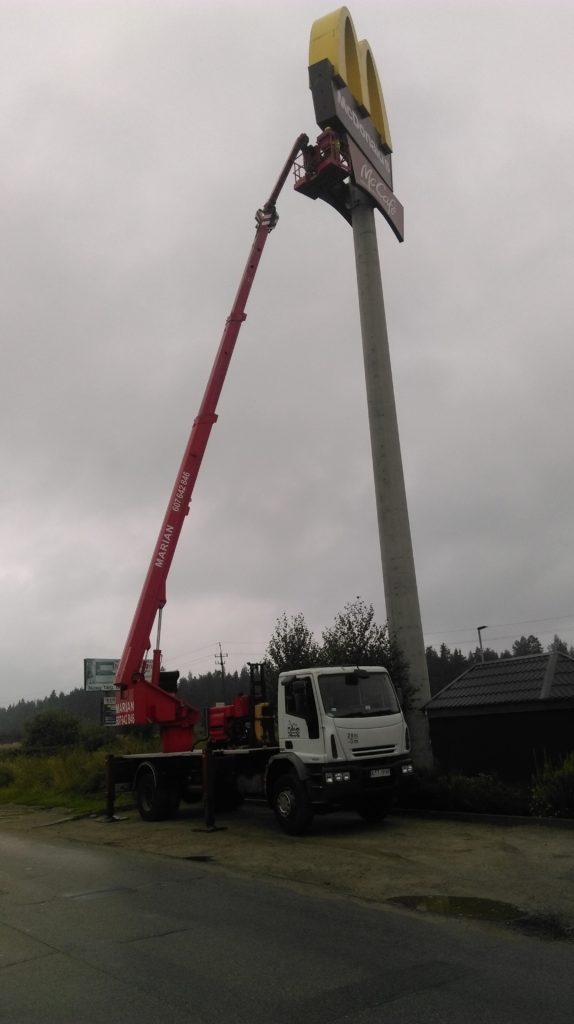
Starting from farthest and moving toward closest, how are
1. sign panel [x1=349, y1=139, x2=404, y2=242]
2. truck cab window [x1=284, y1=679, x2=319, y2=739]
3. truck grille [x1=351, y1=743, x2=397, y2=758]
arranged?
sign panel [x1=349, y1=139, x2=404, y2=242]
truck cab window [x1=284, y1=679, x2=319, y2=739]
truck grille [x1=351, y1=743, x2=397, y2=758]

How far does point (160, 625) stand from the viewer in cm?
1573

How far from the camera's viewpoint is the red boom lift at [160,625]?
50.0 ft

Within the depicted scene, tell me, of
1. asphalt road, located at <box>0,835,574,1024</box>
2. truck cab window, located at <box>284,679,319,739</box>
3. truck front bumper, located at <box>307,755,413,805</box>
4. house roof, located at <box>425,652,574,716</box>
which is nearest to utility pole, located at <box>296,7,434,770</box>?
house roof, located at <box>425,652,574,716</box>

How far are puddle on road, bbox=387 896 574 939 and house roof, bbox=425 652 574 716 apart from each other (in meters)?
6.99

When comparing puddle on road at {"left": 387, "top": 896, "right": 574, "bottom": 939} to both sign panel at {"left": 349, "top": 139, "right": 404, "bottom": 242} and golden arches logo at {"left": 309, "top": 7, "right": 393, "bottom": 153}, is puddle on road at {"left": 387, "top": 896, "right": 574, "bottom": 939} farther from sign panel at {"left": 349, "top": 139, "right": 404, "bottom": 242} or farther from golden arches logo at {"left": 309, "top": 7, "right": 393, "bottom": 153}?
golden arches logo at {"left": 309, "top": 7, "right": 393, "bottom": 153}

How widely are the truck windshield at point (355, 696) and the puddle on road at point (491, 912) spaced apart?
15.4ft

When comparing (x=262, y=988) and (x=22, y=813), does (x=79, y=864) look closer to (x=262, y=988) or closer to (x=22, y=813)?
(x=262, y=988)

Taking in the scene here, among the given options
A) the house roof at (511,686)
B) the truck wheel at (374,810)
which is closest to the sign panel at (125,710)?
the truck wheel at (374,810)

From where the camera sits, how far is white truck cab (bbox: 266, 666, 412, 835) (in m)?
12.0

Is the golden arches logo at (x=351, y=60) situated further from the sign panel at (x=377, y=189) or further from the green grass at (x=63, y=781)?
the green grass at (x=63, y=781)

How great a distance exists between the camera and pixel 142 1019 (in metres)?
4.71

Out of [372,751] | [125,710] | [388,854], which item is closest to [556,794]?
[372,751]

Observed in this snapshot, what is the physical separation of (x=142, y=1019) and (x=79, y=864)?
695 centimetres

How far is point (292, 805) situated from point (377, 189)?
1820 cm
